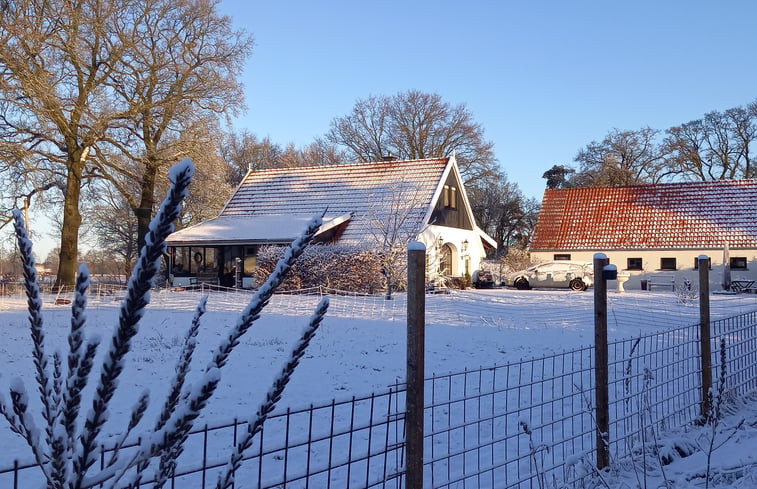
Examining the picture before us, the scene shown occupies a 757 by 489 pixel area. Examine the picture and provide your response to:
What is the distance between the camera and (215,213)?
117ft

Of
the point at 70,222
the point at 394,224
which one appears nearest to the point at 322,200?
the point at 394,224

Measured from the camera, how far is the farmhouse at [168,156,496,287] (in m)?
26.1

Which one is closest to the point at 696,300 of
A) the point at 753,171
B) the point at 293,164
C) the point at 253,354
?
the point at 253,354

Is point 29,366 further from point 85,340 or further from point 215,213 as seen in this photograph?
point 215,213

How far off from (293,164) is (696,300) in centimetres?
3479

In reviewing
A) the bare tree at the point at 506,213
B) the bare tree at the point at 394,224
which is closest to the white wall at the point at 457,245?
the bare tree at the point at 394,224

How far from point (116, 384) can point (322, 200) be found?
2946 centimetres

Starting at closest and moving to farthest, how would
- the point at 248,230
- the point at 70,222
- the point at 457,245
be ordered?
1. the point at 70,222
2. the point at 248,230
3. the point at 457,245

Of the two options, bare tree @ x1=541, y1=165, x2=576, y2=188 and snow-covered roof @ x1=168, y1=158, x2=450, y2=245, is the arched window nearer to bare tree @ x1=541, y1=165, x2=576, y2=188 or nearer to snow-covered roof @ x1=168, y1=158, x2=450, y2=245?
snow-covered roof @ x1=168, y1=158, x2=450, y2=245

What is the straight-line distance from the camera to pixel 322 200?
30.3 meters

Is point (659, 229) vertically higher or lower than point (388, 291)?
higher

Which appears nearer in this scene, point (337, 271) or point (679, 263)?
point (337, 271)

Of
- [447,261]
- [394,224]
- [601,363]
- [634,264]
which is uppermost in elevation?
[394,224]

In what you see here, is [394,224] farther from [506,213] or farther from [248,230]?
[506,213]
